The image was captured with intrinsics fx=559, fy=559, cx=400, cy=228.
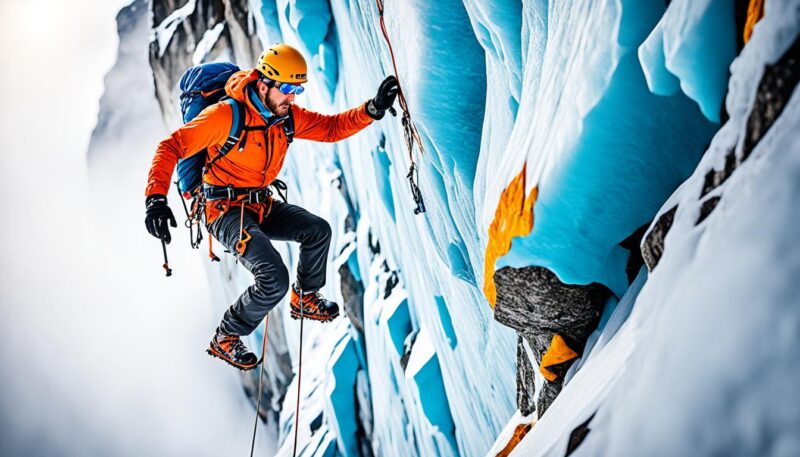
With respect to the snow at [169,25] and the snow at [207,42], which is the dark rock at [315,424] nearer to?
the snow at [207,42]

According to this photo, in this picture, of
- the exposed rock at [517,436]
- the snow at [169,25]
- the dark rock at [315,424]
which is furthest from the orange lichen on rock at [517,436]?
the snow at [169,25]

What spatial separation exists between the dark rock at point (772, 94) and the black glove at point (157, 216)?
2483mm

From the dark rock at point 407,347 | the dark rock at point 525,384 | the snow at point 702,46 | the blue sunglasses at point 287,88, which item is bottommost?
the dark rock at point 407,347

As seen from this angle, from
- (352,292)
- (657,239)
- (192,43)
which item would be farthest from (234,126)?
(192,43)

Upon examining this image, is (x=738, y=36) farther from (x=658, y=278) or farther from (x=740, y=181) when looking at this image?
(x=658, y=278)

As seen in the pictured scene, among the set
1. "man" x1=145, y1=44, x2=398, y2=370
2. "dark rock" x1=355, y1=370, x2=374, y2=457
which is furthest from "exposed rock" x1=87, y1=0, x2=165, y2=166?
"man" x1=145, y1=44, x2=398, y2=370

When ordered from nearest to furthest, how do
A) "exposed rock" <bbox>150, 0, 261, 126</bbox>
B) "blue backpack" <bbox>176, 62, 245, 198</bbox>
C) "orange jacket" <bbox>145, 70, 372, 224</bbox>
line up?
"orange jacket" <bbox>145, 70, 372, 224</bbox> < "blue backpack" <bbox>176, 62, 245, 198</bbox> < "exposed rock" <bbox>150, 0, 261, 126</bbox>

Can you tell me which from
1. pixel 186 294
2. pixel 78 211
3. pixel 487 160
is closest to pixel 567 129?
pixel 487 160

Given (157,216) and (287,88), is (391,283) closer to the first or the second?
(287,88)

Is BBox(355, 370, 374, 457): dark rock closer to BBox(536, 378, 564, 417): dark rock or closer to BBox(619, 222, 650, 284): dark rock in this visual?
BBox(536, 378, 564, 417): dark rock

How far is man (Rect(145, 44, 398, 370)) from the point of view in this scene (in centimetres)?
330

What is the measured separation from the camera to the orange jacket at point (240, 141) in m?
2.90

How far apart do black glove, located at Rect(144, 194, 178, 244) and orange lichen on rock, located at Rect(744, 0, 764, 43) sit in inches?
97.7

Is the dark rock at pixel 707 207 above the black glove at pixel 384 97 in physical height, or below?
below
